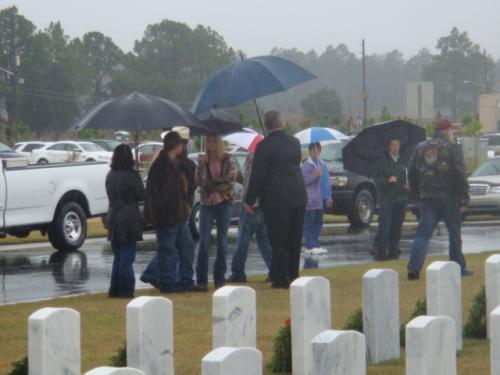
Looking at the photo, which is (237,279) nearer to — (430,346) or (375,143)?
(375,143)

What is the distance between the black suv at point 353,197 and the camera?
79.9ft

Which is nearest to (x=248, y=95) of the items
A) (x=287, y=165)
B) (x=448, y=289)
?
(x=287, y=165)

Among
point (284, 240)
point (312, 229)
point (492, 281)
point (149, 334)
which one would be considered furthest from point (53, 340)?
point (312, 229)

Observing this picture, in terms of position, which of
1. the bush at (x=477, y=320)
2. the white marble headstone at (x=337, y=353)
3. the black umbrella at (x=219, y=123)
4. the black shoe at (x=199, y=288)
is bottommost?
the black shoe at (x=199, y=288)

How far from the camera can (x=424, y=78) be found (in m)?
127

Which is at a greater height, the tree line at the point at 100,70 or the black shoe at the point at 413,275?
the tree line at the point at 100,70

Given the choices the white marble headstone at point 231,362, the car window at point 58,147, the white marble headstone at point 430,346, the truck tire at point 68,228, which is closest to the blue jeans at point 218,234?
the truck tire at point 68,228


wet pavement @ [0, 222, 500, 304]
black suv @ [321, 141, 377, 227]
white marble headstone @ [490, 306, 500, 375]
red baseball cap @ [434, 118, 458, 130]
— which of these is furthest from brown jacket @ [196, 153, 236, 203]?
black suv @ [321, 141, 377, 227]

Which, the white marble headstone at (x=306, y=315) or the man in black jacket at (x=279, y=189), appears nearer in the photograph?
the white marble headstone at (x=306, y=315)

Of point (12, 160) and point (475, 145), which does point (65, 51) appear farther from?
point (12, 160)

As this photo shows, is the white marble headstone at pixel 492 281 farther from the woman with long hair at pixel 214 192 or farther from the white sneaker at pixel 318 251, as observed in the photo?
the white sneaker at pixel 318 251

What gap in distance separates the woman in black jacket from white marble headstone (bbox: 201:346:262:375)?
7.76 m

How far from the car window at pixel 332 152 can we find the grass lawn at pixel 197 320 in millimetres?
11631

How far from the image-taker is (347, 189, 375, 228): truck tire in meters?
24.5
